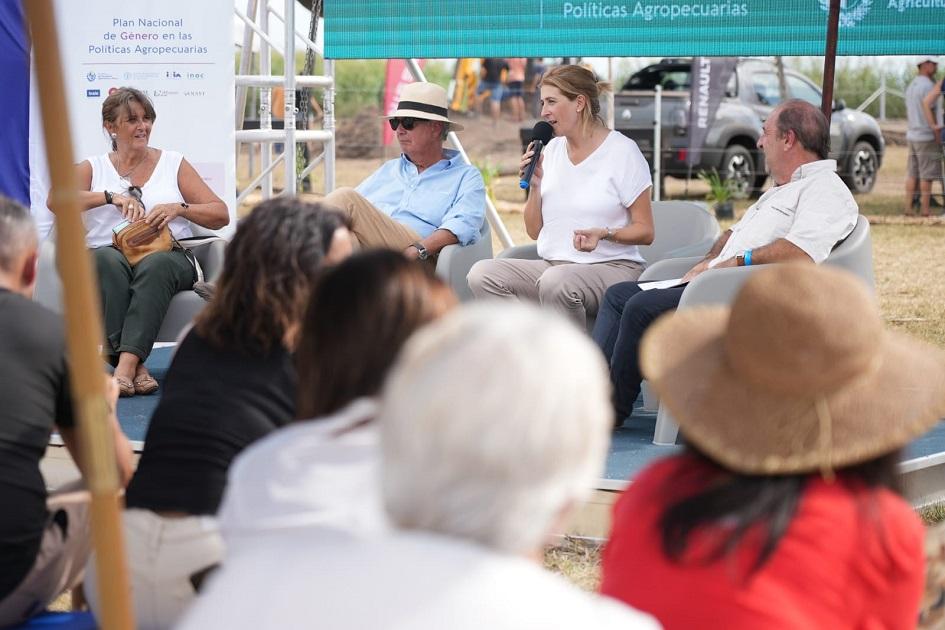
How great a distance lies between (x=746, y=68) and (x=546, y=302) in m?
11.3

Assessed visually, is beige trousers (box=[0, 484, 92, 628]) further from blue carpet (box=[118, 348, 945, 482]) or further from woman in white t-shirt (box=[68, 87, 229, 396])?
woman in white t-shirt (box=[68, 87, 229, 396])

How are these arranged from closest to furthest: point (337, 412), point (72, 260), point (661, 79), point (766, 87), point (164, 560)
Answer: point (72, 260) → point (337, 412) → point (164, 560) → point (766, 87) → point (661, 79)

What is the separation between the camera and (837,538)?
1606 millimetres

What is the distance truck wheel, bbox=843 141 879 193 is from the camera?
1466cm

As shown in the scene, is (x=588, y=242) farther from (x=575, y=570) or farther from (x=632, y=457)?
(x=575, y=570)

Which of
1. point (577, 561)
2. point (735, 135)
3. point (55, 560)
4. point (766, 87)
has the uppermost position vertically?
point (766, 87)

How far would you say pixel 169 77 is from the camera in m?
6.23

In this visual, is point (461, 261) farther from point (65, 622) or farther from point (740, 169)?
point (740, 169)

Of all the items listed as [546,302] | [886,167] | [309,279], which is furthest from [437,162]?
[886,167]

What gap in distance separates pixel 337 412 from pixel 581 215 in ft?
10.9

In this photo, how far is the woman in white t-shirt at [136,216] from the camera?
16.9ft

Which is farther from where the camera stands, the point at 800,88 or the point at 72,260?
the point at 800,88

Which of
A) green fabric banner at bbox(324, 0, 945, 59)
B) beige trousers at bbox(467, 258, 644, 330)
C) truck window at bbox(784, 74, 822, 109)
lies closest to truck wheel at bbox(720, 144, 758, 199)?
truck window at bbox(784, 74, 822, 109)

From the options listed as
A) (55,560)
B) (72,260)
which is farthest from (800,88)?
(72,260)
